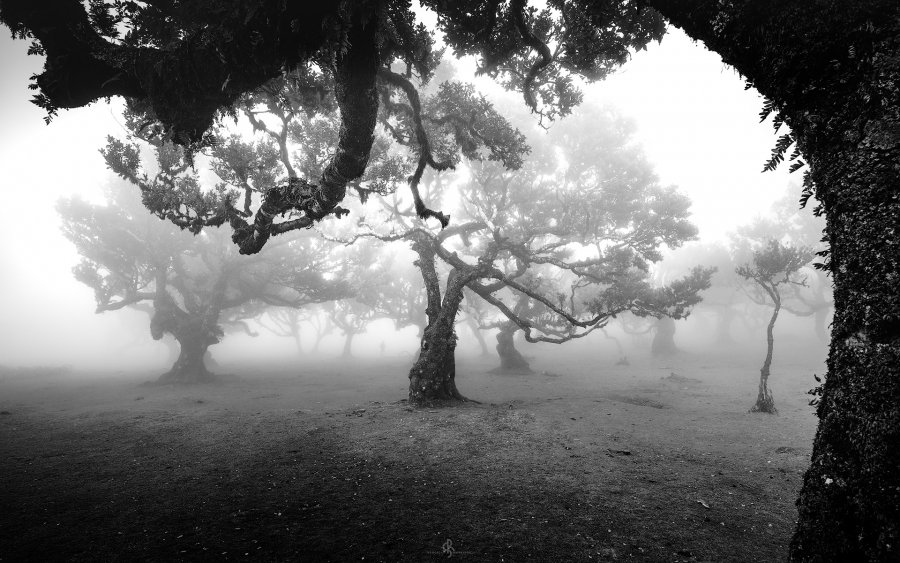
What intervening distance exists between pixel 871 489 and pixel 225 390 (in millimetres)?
23594

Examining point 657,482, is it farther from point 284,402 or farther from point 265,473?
point 284,402

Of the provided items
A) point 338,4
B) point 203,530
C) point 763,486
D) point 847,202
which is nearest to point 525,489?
point 763,486

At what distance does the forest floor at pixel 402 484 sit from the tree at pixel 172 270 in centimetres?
1520

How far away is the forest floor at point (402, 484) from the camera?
4023 mm

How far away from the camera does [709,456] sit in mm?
7238

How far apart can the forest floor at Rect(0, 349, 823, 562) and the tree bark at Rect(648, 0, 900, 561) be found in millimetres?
2769

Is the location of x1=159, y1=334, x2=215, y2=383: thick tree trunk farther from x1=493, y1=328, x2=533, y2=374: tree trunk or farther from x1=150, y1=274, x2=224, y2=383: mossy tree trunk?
x1=493, y1=328, x2=533, y2=374: tree trunk

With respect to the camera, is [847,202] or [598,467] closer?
[847,202]

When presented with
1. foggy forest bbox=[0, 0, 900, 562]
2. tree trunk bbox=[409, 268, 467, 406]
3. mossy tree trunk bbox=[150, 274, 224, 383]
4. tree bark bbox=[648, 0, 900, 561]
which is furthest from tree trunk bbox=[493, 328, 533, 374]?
tree bark bbox=[648, 0, 900, 561]

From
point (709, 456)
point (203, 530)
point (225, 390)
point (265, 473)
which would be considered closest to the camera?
point (203, 530)

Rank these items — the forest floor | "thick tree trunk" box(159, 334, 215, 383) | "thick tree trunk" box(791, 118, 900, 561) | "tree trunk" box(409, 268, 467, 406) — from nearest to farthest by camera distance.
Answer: "thick tree trunk" box(791, 118, 900, 561) < the forest floor < "tree trunk" box(409, 268, 467, 406) < "thick tree trunk" box(159, 334, 215, 383)

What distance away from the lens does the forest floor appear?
13.2 feet
